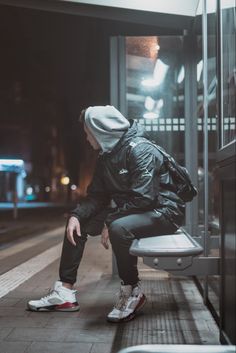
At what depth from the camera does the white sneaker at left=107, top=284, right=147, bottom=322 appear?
154 inches

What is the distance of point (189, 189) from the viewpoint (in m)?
3.85

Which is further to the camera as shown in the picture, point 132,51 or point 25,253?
point 25,253

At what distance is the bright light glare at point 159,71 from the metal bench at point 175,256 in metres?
3.20

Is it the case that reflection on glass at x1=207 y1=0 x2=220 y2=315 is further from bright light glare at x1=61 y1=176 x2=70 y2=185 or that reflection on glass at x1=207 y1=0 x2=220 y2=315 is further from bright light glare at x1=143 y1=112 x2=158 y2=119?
bright light glare at x1=61 y1=176 x2=70 y2=185

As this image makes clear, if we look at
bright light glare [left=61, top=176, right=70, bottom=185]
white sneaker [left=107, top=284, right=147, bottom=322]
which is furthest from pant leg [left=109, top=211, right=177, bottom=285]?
bright light glare [left=61, top=176, right=70, bottom=185]

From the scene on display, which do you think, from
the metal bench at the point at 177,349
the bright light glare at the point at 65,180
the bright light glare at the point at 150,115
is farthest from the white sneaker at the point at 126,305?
the bright light glare at the point at 65,180

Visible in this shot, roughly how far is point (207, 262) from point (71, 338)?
3.54ft

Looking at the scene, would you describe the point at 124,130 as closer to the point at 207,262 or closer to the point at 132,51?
the point at 207,262

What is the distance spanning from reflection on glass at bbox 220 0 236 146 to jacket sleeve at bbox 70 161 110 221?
1165 mm

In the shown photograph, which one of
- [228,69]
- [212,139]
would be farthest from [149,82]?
[228,69]

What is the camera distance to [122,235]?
3.60 metres

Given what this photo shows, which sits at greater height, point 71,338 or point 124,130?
point 124,130

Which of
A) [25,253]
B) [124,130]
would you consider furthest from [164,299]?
[25,253]

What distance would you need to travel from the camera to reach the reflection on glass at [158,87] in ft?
19.6
